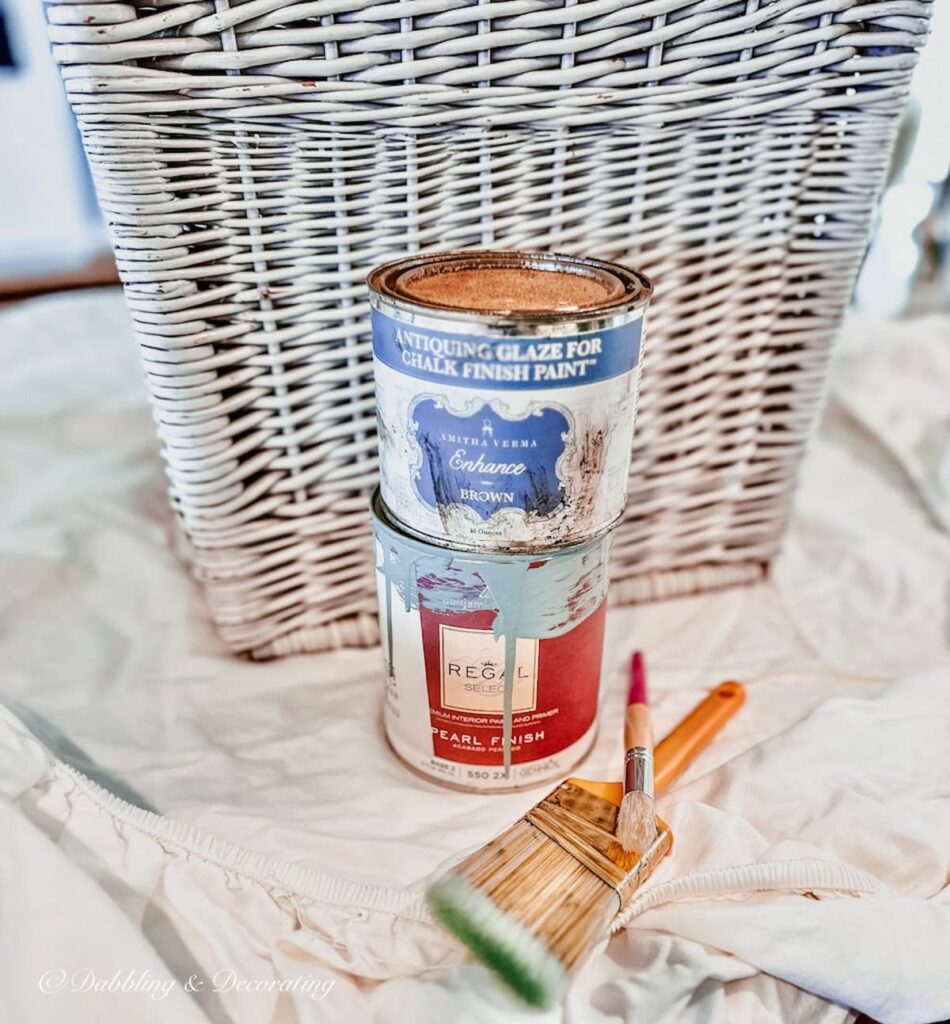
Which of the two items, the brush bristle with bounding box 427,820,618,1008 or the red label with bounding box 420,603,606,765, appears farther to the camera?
the red label with bounding box 420,603,606,765

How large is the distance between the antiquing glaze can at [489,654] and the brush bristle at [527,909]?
0.24 ft

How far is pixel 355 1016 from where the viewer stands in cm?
35

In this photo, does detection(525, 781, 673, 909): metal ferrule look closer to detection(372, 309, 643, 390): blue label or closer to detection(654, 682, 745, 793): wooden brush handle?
detection(654, 682, 745, 793): wooden brush handle

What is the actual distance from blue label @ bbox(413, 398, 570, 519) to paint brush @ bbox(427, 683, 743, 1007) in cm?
15

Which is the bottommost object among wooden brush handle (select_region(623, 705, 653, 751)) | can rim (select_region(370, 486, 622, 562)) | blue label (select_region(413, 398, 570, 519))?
wooden brush handle (select_region(623, 705, 653, 751))

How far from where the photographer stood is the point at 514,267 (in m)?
0.44

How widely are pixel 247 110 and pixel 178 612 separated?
0.34 meters

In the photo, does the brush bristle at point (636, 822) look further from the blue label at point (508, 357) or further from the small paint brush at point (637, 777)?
the blue label at point (508, 357)

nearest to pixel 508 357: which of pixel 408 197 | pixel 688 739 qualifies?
pixel 408 197

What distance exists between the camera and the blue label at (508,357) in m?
0.35

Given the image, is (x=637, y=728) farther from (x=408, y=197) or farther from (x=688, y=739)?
(x=408, y=197)

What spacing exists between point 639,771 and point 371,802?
0.15m

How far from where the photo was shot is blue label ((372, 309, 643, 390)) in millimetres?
354

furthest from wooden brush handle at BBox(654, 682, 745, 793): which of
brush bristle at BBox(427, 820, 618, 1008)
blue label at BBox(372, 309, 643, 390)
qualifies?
blue label at BBox(372, 309, 643, 390)
